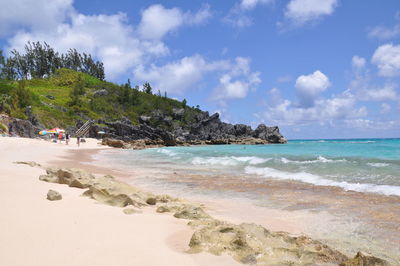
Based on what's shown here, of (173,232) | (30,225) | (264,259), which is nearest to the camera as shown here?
(264,259)

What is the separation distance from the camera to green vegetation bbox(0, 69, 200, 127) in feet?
186

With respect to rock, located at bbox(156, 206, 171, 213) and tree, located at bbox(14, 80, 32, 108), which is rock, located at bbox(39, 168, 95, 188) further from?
tree, located at bbox(14, 80, 32, 108)

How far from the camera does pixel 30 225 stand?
4.33m

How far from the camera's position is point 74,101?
75688 millimetres

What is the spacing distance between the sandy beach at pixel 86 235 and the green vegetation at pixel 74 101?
165ft

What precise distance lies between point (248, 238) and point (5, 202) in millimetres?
4468

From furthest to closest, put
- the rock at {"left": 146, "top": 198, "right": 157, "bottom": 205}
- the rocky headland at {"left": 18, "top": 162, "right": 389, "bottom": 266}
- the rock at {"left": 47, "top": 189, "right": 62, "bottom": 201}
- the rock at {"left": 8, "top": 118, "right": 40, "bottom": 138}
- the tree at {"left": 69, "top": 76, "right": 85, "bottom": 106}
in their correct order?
1. the tree at {"left": 69, "top": 76, "right": 85, "bottom": 106}
2. the rock at {"left": 8, "top": 118, "right": 40, "bottom": 138}
3. the rock at {"left": 146, "top": 198, "right": 157, "bottom": 205}
4. the rock at {"left": 47, "top": 189, "right": 62, "bottom": 201}
5. the rocky headland at {"left": 18, "top": 162, "right": 389, "bottom": 266}

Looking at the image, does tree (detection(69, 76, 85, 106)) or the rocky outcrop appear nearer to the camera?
the rocky outcrop

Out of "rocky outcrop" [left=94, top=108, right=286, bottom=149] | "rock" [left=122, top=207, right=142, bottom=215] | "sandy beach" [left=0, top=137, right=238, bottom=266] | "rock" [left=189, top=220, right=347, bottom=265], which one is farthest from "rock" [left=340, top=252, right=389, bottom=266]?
"rocky outcrop" [left=94, top=108, right=286, bottom=149]

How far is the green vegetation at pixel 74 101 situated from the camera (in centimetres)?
5684

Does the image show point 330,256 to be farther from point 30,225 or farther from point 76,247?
point 30,225

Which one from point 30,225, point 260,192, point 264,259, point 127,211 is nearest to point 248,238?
point 264,259

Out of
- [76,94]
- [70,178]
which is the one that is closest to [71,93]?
[76,94]

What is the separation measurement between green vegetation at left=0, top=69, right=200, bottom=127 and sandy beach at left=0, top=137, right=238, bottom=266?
50423 mm
